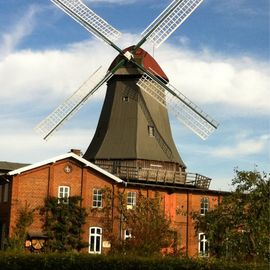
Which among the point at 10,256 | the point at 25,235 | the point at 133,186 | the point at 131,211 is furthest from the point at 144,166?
the point at 10,256

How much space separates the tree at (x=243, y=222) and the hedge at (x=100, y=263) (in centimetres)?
324

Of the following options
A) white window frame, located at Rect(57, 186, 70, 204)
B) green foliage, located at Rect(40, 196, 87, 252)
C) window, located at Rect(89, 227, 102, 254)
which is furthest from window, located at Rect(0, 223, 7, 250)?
window, located at Rect(89, 227, 102, 254)

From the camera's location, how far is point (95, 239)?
133 ft

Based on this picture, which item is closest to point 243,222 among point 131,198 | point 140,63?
point 131,198

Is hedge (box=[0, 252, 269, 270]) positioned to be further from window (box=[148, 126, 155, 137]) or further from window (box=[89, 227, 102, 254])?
window (box=[148, 126, 155, 137])

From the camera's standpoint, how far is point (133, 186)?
42.2 meters

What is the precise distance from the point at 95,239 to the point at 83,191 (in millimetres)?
3300

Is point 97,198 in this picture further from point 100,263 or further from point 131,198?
point 100,263

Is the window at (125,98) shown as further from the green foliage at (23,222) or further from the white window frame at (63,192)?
the green foliage at (23,222)

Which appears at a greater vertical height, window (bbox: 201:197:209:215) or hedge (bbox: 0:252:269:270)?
window (bbox: 201:197:209:215)

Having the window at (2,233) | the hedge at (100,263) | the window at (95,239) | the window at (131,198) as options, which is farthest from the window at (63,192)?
the hedge at (100,263)

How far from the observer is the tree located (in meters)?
22.4

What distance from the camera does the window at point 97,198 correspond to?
40.9 meters

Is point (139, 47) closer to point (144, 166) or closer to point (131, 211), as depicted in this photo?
point (144, 166)
